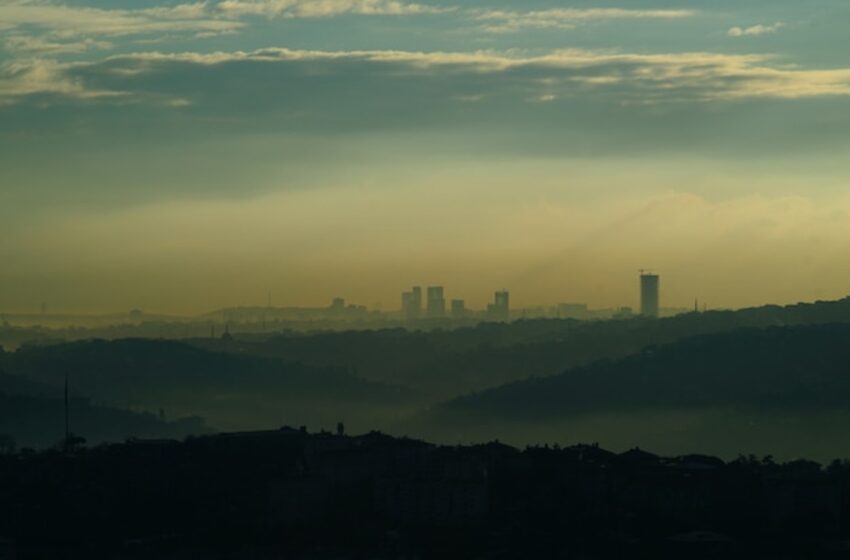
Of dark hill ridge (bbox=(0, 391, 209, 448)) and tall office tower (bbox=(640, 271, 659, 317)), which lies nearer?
dark hill ridge (bbox=(0, 391, 209, 448))

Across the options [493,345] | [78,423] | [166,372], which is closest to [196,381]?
[166,372]

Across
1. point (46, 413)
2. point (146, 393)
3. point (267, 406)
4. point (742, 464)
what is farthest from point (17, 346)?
point (742, 464)

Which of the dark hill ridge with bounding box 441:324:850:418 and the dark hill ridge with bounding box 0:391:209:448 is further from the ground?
the dark hill ridge with bounding box 441:324:850:418

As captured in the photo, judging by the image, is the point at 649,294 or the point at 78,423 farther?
the point at 649,294

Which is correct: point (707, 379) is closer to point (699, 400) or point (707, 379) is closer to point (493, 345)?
point (699, 400)

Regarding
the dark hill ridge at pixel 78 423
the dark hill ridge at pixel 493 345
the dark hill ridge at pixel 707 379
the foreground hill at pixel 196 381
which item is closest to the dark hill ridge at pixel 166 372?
the foreground hill at pixel 196 381

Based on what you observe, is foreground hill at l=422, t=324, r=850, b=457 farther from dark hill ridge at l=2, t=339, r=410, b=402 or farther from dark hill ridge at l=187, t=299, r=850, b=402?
dark hill ridge at l=2, t=339, r=410, b=402

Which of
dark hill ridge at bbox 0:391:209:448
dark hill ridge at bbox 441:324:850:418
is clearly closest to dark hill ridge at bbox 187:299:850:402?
dark hill ridge at bbox 441:324:850:418
